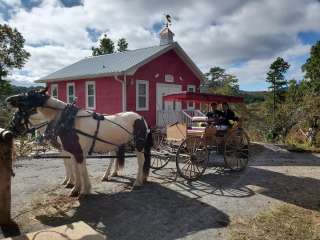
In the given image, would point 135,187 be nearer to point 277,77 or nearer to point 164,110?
point 164,110

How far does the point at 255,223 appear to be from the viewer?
546 centimetres

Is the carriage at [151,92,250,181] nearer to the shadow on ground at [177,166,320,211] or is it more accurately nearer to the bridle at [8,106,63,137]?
the shadow on ground at [177,166,320,211]

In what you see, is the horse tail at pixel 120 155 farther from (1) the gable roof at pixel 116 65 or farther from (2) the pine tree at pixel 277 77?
(2) the pine tree at pixel 277 77

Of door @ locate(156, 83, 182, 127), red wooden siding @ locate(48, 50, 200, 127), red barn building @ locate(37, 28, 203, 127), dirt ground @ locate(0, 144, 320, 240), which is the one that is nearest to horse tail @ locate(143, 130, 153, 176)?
dirt ground @ locate(0, 144, 320, 240)

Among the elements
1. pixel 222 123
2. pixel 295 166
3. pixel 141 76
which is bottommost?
pixel 295 166

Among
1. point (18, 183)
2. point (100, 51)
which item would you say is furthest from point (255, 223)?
point (100, 51)

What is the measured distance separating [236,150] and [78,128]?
4.95m

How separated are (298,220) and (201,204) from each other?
70.2 inches

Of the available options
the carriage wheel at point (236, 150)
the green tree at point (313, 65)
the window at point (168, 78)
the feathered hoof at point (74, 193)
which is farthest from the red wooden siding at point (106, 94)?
the green tree at point (313, 65)

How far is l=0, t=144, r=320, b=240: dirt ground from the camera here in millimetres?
5266

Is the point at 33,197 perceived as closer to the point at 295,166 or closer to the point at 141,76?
the point at 295,166

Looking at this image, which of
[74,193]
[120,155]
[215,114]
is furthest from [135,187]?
[215,114]

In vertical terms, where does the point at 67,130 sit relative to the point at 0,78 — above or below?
below

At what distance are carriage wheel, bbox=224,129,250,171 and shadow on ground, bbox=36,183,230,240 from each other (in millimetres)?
2942
